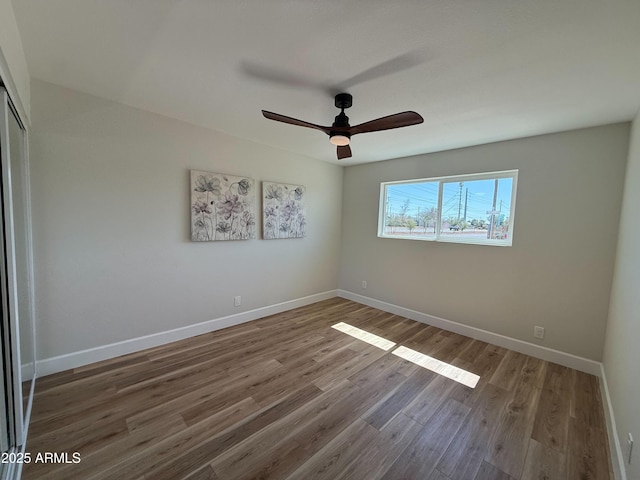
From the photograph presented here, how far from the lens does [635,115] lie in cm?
213

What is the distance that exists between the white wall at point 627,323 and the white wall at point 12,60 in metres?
3.56

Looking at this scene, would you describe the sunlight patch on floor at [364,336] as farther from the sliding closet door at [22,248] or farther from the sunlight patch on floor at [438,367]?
the sliding closet door at [22,248]

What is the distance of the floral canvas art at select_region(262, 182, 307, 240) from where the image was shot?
3.54 m

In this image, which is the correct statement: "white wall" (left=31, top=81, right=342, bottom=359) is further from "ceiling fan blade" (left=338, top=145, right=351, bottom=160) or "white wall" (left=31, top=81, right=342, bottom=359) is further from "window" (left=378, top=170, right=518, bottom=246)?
"window" (left=378, top=170, right=518, bottom=246)

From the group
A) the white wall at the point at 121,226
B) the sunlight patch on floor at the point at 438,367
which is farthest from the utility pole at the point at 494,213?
the white wall at the point at 121,226

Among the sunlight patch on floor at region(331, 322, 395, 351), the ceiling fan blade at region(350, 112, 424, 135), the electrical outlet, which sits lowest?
the sunlight patch on floor at region(331, 322, 395, 351)

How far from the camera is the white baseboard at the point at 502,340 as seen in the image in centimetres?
253

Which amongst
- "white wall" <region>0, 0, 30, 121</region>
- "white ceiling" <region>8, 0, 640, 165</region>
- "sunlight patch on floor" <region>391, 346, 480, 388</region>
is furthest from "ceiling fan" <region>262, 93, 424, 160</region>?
"sunlight patch on floor" <region>391, 346, 480, 388</region>

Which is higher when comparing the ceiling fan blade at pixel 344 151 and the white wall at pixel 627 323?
the ceiling fan blade at pixel 344 151

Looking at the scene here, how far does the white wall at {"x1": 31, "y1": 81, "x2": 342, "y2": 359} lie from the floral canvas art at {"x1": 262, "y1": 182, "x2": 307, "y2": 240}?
0.70ft

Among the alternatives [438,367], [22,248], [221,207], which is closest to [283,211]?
[221,207]

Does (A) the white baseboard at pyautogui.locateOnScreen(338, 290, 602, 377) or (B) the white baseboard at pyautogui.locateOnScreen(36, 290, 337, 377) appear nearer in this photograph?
(B) the white baseboard at pyautogui.locateOnScreen(36, 290, 337, 377)

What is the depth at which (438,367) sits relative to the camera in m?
2.54

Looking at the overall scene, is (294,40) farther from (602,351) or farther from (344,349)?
(602,351)
